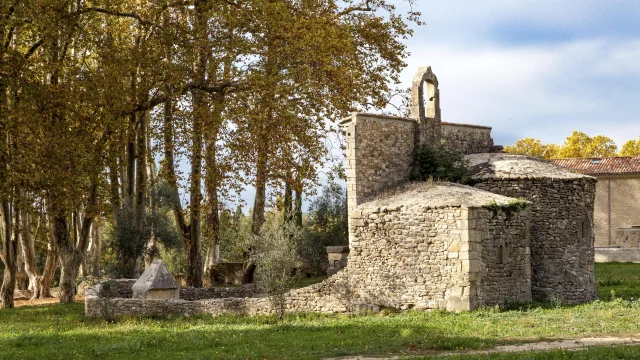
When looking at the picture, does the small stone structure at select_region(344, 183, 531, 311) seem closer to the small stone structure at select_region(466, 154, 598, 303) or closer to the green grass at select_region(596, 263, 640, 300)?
the small stone structure at select_region(466, 154, 598, 303)

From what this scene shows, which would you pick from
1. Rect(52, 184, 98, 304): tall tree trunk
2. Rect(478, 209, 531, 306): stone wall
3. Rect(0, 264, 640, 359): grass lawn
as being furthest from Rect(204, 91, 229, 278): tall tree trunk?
Rect(478, 209, 531, 306): stone wall

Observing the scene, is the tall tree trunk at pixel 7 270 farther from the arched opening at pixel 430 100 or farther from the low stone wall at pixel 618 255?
the low stone wall at pixel 618 255

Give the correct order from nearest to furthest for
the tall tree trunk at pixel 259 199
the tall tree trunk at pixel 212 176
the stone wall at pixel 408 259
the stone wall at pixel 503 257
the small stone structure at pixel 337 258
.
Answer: the stone wall at pixel 408 259
the stone wall at pixel 503 257
the small stone structure at pixel 337 258
the tall tree trunk at pixel 212 176
the tall tree trunk at pixel 259 199

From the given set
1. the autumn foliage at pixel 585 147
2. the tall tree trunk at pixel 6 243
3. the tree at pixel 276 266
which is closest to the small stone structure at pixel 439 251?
the tree at pixel 276 266

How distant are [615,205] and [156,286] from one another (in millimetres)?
Result: 41267

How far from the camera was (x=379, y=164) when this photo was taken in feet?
75.6

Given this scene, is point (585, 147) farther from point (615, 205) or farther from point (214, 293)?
point (214, 293)

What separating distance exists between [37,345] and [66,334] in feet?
4.85

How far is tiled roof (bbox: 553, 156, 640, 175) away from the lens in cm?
5431

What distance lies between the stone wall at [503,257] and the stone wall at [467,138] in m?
4.39

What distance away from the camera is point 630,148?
242 ft

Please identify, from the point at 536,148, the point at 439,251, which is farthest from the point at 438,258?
the point at 536,148

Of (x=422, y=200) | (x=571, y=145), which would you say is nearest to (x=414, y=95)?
(x=422, y=200)

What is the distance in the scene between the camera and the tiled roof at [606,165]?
178 feet
